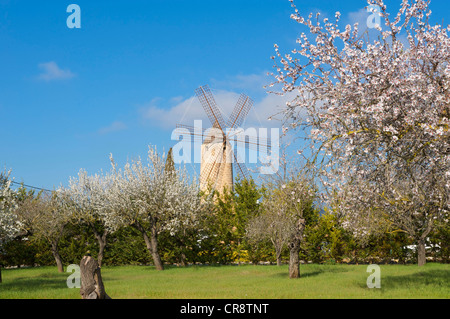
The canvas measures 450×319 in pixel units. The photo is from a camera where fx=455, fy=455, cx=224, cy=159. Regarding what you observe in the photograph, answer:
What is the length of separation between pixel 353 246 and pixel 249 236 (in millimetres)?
7394

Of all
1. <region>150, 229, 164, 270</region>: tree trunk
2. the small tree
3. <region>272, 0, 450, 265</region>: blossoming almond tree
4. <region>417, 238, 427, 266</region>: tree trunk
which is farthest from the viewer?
the small tree

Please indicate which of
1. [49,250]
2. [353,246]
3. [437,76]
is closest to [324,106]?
[437,76]

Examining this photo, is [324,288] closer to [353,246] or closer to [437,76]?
[437,76]

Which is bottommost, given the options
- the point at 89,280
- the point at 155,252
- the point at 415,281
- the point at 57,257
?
the point at 57,257

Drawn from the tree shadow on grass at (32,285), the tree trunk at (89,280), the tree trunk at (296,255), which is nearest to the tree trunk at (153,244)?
the tree shadow on grass at (32,285)

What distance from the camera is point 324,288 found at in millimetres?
17328

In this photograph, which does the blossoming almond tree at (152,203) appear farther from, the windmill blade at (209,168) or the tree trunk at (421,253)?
the tree trunk at (421,253)

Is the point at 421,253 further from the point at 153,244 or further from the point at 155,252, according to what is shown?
the point at 153,244

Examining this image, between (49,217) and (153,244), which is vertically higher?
(49,217)

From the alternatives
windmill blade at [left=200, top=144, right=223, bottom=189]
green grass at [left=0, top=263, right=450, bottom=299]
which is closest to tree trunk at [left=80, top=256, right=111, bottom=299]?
green grass at [left=0, top=263, right=450, bottom=299]

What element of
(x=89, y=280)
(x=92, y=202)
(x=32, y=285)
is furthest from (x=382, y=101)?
(x=92, y=202)

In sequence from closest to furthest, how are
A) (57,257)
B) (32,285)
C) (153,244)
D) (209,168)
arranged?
(32,285), (153,244), (57,257), (209,168)

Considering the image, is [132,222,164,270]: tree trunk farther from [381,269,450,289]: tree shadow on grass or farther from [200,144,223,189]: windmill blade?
[381,269,450,289]: tree shadow on grass
